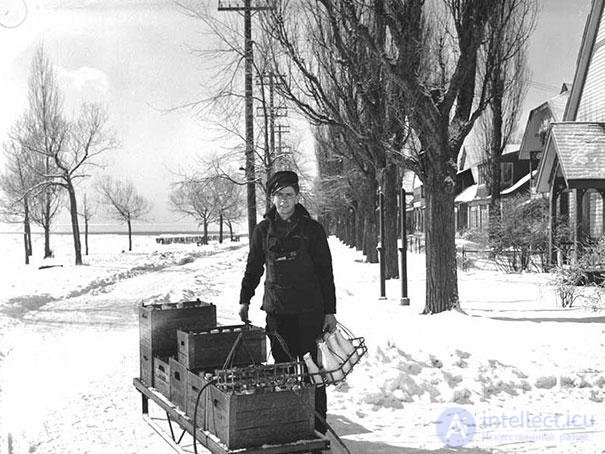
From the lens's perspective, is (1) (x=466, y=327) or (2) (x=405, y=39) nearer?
(1) (x=466, y=327)

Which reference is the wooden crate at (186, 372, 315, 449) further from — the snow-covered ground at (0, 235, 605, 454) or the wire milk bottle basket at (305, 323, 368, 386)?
the snow-covered ground at (0, 235, 605, 454)

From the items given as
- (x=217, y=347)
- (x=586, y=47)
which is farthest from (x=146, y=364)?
(x=586, y=47)

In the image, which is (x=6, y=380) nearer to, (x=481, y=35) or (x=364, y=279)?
(x=481, y=35)

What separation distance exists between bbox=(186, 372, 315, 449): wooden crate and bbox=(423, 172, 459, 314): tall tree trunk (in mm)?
7362

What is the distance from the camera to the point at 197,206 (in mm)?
77875

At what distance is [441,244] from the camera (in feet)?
36.7

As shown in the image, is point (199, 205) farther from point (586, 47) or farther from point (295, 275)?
point (295, 275)

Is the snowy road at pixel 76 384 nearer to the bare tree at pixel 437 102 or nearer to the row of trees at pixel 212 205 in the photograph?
the bare tree at pixel 437 102

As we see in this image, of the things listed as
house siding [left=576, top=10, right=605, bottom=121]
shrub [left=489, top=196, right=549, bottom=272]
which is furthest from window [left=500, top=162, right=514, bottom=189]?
house siding [left=576, top=10, right=605, bottom=121]

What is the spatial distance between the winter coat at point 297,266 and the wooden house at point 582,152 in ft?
45.7

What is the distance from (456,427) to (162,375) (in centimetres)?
255

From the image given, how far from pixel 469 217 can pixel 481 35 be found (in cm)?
4512

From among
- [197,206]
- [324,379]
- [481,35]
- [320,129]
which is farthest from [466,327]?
[197,206]

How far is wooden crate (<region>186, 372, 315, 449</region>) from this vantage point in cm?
398
